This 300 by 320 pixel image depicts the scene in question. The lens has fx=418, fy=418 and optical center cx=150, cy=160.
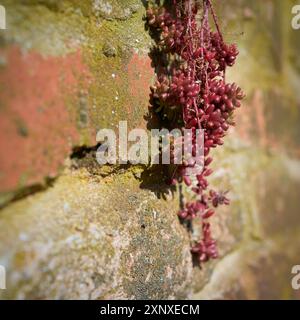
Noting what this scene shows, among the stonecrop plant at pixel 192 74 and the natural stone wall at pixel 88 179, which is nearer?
the natural stone wall at pixel 88 179

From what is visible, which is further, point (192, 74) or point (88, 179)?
point (192, 74)

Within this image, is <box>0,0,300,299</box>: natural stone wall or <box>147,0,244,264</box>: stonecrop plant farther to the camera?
<box>147,0,244,264</box>: stonecrop plant

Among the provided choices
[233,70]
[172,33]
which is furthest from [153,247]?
[233,70]

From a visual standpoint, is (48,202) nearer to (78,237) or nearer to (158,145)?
(78,237)

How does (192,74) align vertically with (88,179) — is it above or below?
above
